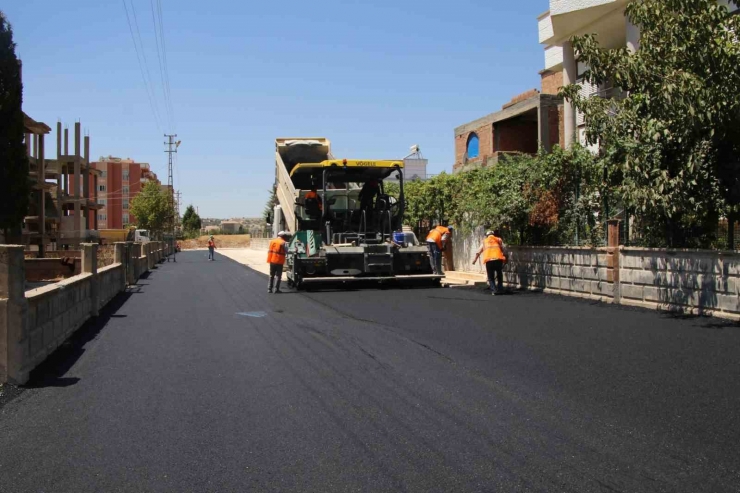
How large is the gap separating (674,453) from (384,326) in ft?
20.0

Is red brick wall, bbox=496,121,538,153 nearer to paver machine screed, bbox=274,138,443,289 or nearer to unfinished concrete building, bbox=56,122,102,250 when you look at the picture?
paver machine screed, bbox=274,138,443,289

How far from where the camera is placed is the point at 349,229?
18.0 m

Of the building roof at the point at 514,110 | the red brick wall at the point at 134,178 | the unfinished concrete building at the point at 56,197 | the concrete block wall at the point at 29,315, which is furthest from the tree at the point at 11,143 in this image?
the red brick wall at the point at 134,178

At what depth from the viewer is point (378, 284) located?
17.8 metres

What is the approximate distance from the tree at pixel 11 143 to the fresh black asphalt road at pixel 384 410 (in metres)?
22.9

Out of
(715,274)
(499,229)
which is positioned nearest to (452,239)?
(499,229)

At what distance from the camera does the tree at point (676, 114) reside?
1020cm

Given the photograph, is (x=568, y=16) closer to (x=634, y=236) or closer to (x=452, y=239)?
(x=452, y=239)

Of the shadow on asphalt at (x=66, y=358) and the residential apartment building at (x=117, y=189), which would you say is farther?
the residential apartment building at (x=117, y=189)

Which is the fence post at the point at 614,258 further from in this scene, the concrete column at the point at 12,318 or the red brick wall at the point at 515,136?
the red brick wall at the point at 515,136

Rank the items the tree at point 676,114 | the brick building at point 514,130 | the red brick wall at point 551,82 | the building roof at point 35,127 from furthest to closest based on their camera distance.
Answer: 1. the building roof at point 35,127
2. the red brick wall at point 551,82
3. the brick building at point 514,130
4. the tree at point 676,114

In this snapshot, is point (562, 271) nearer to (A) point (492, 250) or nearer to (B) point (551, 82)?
(A) point (492, 250)

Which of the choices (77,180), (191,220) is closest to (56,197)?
(77,180)

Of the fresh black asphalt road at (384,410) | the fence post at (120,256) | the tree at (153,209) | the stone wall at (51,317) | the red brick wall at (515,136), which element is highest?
the red brick wall at (515,136)
